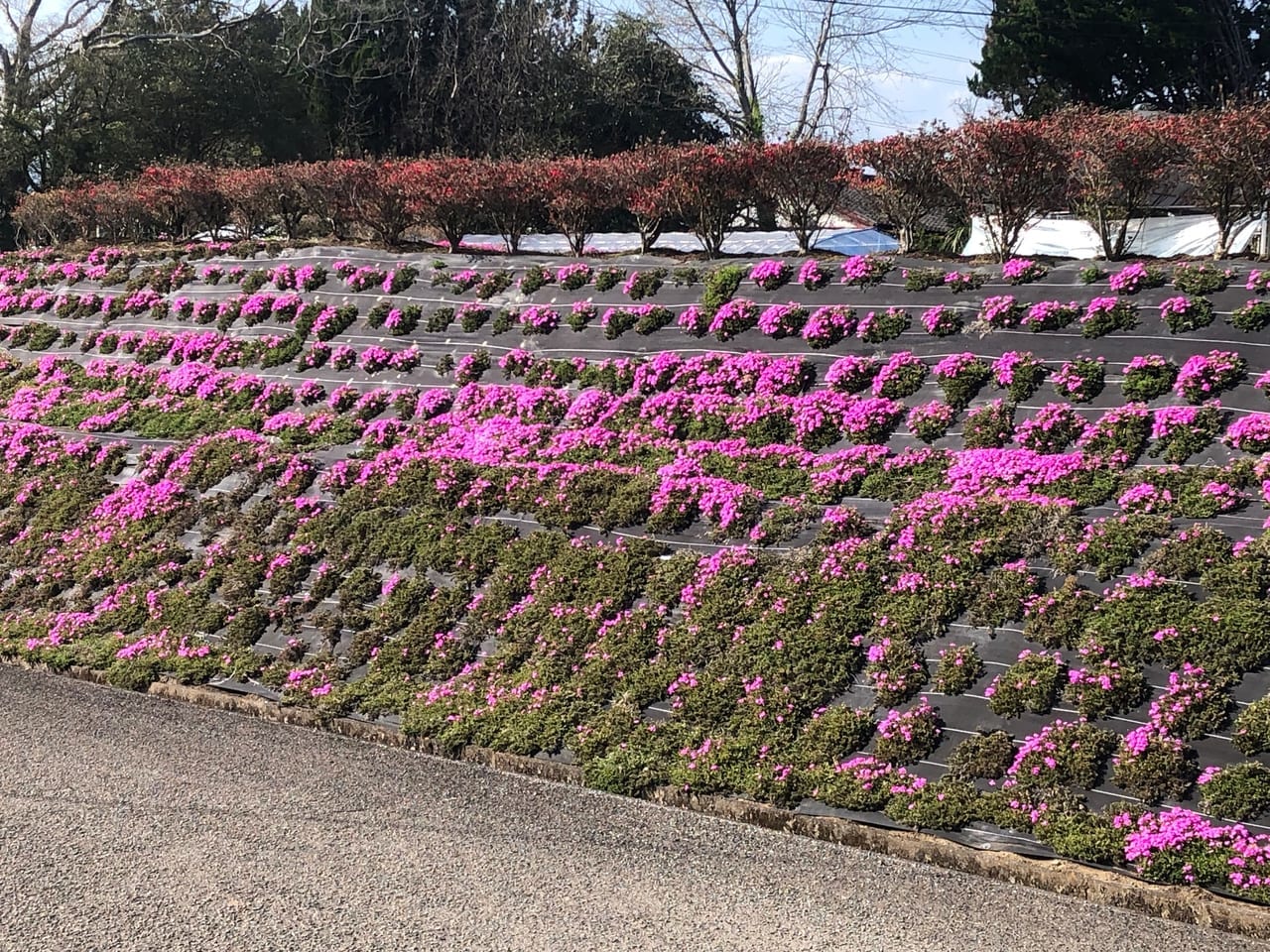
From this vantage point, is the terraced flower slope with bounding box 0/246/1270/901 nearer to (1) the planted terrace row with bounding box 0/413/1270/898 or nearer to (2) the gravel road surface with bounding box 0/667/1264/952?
(1) the planted terrace row with bounding box 0/413/1270/898

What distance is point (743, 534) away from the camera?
24.6ft

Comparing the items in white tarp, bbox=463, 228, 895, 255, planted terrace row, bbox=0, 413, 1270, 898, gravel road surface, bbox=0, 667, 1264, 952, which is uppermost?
white tarp, bbox=463, 228, 895, 255

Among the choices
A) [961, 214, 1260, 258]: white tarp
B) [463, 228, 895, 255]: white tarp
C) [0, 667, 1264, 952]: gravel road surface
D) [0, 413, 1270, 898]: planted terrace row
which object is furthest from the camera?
[463, 228, 895, 255]: white tarp

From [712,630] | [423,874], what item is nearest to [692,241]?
[712,630]

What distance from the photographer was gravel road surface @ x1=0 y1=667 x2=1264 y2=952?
4504mm

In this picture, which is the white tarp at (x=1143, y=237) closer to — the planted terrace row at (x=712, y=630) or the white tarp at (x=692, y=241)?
the white tarp at (x=692, y=241)

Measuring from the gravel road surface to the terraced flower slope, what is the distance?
1.37ft

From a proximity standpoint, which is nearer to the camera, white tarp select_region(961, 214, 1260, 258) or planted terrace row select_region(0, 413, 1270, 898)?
planted terrace row select_region(0, 413, 1270, 898)

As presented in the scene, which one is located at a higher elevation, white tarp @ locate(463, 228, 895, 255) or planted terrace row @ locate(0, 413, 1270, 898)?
white tarp @ locate(463, 228, 895, 255)

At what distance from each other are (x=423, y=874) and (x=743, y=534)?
3.40 metres

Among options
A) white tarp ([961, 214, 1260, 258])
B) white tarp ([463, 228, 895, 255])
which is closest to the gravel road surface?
white tarp ([463, 228, 895, 255])

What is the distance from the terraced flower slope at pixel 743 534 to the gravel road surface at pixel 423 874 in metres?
0.42

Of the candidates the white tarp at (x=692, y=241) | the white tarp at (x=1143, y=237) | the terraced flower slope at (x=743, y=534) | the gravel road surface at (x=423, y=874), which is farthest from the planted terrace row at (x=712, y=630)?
the white tarp at (x=1143, y=237)

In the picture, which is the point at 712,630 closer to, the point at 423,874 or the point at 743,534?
the point at 743,534
